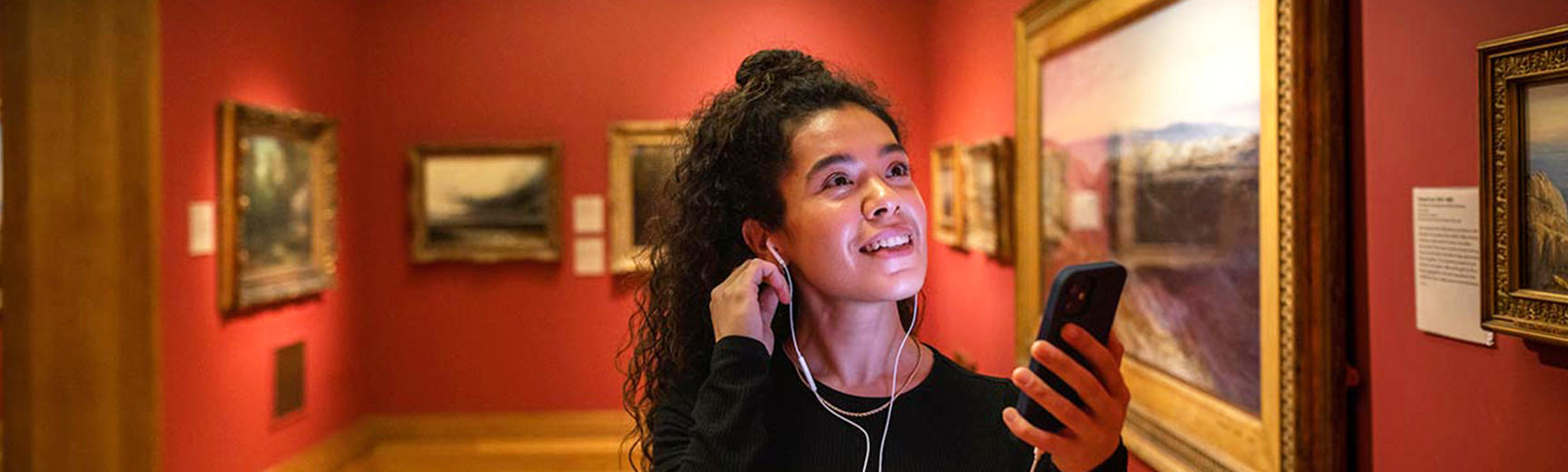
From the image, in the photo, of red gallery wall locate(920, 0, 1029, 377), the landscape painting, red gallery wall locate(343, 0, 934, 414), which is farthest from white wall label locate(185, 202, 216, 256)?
the landscape painting

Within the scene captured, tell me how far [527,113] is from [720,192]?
5541 mm

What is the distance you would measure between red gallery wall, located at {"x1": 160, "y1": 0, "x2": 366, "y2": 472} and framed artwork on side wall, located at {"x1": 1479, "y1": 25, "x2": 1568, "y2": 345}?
16.1 feet

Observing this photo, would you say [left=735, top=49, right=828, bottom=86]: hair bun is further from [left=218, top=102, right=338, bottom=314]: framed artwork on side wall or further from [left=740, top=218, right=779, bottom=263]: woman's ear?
[left=218, top=102, right=338, bottom=314]: framed artwork on side wall

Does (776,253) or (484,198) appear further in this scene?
(484,198)

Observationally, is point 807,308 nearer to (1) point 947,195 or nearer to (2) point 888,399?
(2) point 888,399

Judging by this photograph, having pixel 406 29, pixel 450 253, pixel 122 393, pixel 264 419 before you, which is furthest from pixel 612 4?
pixel 122 393

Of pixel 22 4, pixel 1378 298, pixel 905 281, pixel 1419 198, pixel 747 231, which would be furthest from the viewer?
pixel 22 4

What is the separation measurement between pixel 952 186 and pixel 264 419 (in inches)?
154

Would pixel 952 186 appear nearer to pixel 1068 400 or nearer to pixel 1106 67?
pixel 1106 67

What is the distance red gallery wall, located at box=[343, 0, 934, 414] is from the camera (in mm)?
7039

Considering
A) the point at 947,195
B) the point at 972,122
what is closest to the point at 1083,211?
the point at 972,122

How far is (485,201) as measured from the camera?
7.02m

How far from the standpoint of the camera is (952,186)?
6156 mm

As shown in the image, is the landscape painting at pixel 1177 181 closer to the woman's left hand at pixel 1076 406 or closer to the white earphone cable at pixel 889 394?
the white earphone cable at pixel 889 394
